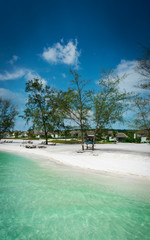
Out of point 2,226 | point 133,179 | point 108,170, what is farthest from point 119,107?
point 2,226

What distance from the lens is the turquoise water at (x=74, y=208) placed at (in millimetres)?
4242

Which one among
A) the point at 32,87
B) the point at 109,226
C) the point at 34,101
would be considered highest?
the point at 32,87

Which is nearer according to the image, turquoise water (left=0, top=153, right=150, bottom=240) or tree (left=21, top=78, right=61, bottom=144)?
turquoise water (left=0, top=153, right=150, bottom=240)

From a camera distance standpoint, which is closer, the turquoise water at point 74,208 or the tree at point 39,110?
the turquoise water at point 74,208

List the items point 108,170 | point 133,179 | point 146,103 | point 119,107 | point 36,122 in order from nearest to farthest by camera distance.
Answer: point 133,179, point 108,170, point 146,103, point 119,107, point 36,122

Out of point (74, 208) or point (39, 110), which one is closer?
point (74, 208)

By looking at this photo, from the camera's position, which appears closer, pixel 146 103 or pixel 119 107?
pixel 146 103

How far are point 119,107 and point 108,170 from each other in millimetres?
8847

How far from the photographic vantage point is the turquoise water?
4.24 m

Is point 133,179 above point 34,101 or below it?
below

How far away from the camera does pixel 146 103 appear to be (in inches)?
543

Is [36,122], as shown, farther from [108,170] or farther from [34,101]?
[108,170]

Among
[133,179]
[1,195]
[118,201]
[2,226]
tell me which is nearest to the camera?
[2,226]

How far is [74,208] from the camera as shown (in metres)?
5.54
